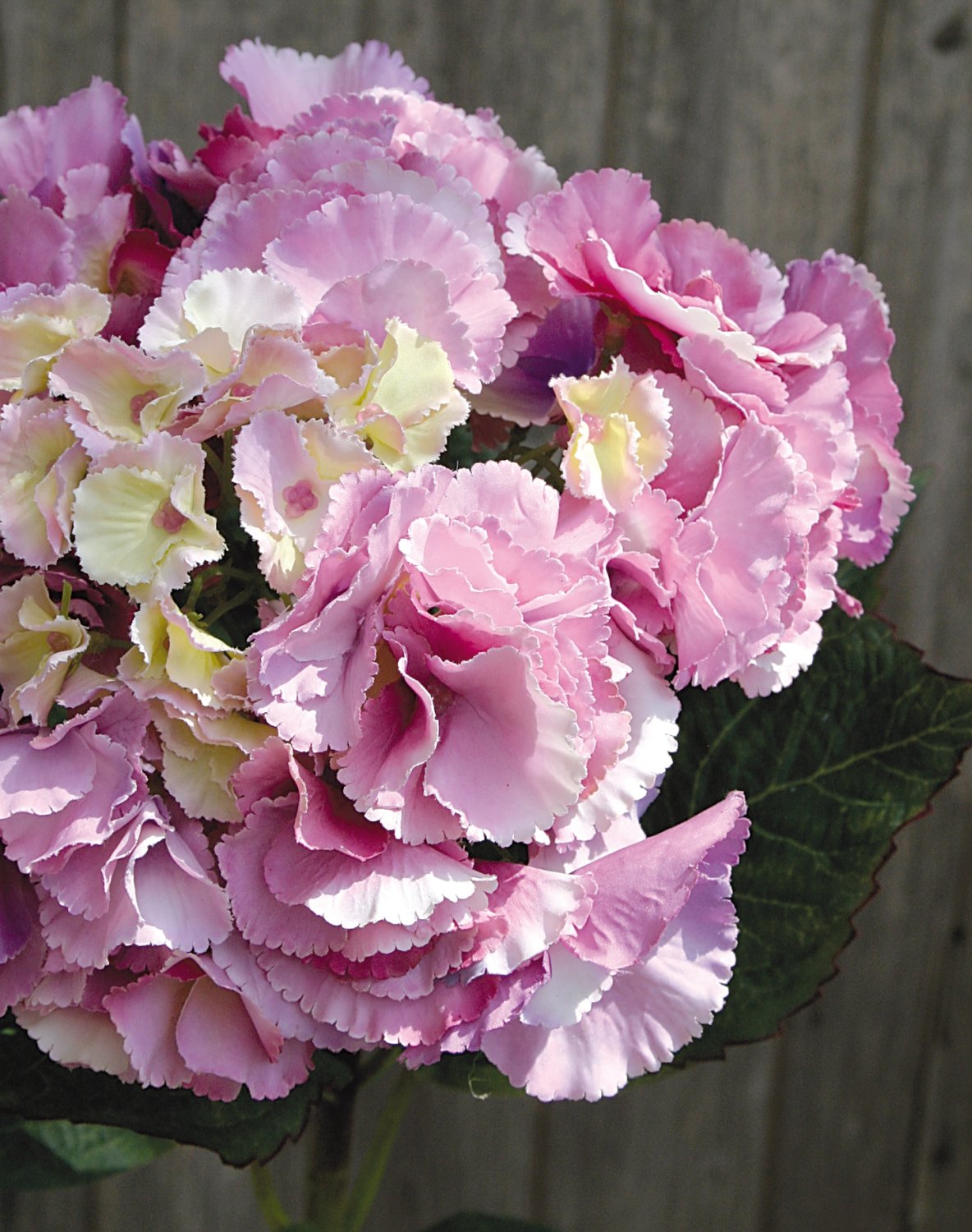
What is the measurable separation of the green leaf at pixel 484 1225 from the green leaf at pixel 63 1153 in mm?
127

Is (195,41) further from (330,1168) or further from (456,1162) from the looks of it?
(456,1162)

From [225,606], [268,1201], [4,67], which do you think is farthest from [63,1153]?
[4,67]

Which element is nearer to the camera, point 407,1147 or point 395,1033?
point 395,1033

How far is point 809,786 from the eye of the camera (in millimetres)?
429

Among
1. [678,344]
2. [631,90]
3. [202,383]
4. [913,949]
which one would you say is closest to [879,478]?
[678,344]

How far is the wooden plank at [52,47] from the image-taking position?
748 millimetres

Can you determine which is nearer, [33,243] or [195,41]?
[33,243]

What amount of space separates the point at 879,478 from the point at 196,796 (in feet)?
0.71

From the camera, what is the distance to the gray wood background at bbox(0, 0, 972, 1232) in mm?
757

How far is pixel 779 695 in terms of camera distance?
43 cm

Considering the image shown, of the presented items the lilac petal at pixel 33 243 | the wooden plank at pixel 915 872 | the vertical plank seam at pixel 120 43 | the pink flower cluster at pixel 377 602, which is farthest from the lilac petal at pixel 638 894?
the vertical plank seam at pixel 120 43

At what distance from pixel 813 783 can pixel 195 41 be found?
23.1 inches

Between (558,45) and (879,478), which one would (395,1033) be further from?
(558,45)

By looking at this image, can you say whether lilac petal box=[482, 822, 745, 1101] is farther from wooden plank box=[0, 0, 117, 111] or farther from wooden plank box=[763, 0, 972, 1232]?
wooden plank box=[0, 0, 117, 111]
